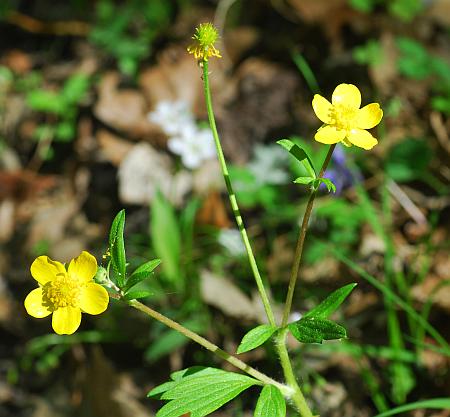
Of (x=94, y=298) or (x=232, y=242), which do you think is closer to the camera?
(x=94, y=298)

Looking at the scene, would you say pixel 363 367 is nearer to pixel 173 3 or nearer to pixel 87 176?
pixel 87 176

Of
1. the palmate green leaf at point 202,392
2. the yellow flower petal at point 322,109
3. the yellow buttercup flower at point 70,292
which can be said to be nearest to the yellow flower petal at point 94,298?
the yellow buttercup flower at point 70,292

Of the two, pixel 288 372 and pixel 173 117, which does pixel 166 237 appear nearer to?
pixel 173 117

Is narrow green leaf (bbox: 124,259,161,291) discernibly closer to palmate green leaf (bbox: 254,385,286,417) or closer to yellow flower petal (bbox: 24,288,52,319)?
yellow flower petal (bbox: 24,288,52,319)

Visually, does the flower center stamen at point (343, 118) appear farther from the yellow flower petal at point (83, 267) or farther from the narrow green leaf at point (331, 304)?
the yellow flower petal at point (83, 267)

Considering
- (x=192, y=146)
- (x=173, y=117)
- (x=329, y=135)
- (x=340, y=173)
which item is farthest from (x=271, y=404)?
(x=173, y=117)
